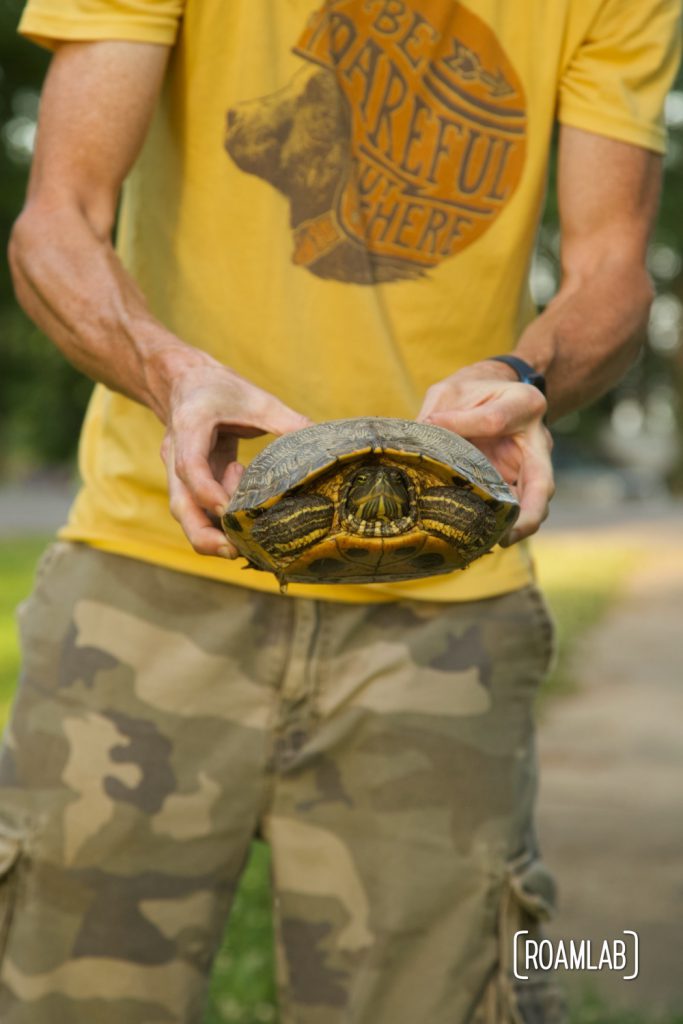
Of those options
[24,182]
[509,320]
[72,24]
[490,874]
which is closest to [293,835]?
[490,874]

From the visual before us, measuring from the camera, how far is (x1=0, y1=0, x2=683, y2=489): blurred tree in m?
19.9

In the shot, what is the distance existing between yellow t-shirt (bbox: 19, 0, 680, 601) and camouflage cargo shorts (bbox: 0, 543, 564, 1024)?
0.32 feet

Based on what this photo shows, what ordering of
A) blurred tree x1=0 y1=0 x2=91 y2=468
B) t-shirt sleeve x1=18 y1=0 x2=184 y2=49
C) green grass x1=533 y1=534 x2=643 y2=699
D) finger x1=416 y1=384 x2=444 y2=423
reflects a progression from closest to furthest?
finger x1=416 y1=384 x2=444 y2=423
t-shirt sleeve x1=18 y1=0 x2=184 y2=49
green grass x1=533 y1=534 x2=643 y2=699
blurred tree x1=0 y1=0 x2=91 y2=468

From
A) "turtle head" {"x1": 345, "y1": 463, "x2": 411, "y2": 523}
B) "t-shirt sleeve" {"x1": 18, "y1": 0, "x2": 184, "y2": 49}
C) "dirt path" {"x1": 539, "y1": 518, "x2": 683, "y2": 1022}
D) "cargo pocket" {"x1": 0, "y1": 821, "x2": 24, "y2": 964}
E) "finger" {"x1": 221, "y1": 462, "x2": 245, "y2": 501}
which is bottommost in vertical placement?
"dirt path" {"x1": 539, "y1": 518, "x2": 683, "y2": 1022}

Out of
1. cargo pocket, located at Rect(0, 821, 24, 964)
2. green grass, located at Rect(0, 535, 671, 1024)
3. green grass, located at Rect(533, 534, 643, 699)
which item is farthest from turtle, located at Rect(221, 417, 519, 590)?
green grass, located at Rect(533, 534, 643, 699)

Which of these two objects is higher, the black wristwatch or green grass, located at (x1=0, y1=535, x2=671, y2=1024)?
the black wristwatch

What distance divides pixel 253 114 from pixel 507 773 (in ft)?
4.03

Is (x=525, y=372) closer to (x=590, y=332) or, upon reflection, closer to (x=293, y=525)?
(x=590, y=332)

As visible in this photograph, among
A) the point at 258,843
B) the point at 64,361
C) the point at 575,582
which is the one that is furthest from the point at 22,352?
the point at 258,843

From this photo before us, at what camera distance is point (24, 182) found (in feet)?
67.4

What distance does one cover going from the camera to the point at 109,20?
2.12 m

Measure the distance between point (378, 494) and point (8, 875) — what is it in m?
0.95

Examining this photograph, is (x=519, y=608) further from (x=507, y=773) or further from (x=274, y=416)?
(x=274, y=416)

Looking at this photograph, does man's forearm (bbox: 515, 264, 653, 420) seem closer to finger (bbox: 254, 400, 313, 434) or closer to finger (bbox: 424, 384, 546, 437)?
finger (bbox: 424, 384, 546, 437)
